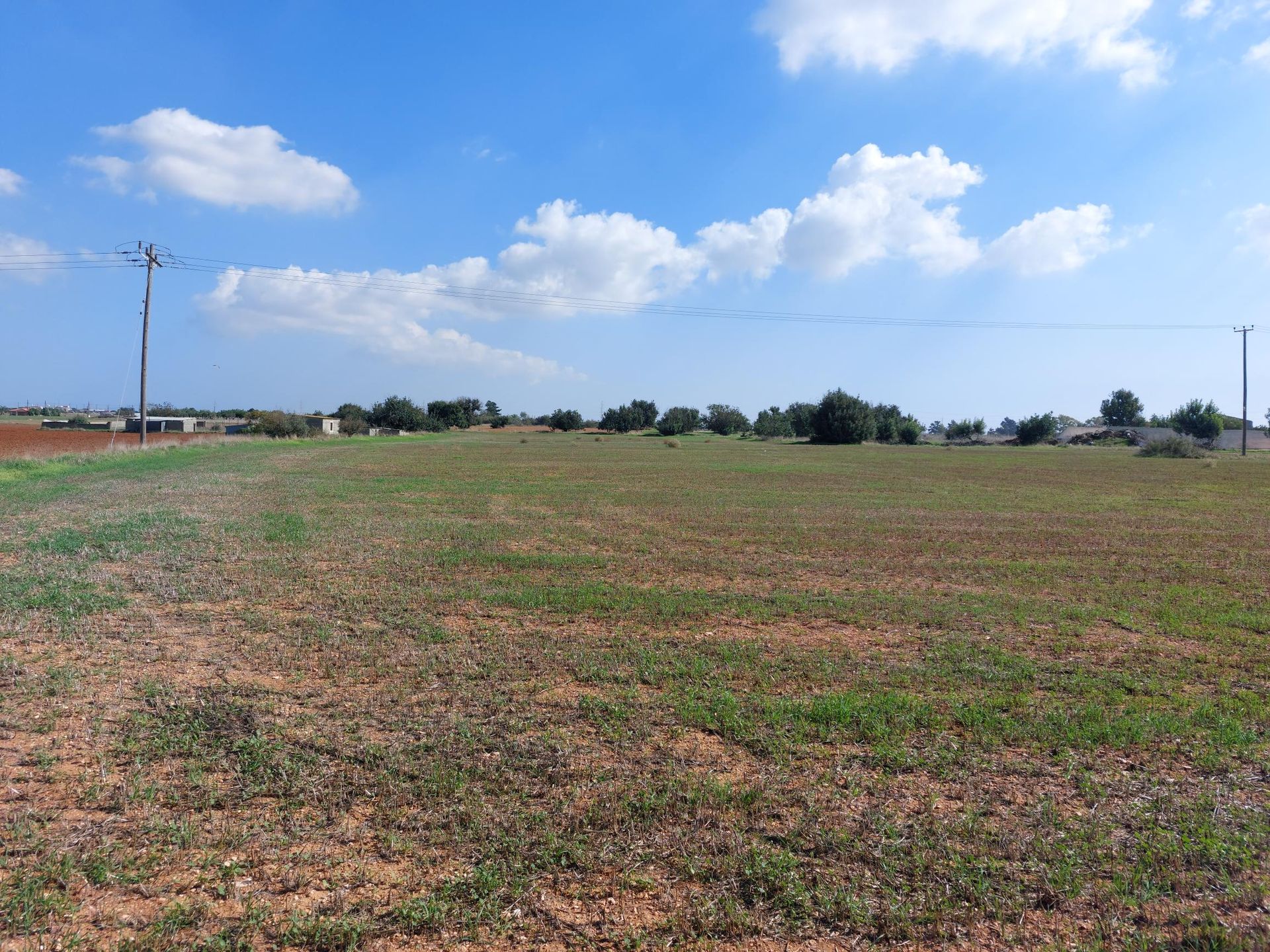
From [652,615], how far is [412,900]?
5.67m

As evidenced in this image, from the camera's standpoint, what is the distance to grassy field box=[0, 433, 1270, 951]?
3449 mm

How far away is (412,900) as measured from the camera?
3.45 metres

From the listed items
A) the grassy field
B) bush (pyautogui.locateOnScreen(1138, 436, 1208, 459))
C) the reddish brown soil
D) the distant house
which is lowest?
the grassy field

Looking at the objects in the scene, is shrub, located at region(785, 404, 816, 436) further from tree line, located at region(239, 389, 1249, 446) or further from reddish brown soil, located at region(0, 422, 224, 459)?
reddish brown soil, located at region(0, 422, 224, 459)

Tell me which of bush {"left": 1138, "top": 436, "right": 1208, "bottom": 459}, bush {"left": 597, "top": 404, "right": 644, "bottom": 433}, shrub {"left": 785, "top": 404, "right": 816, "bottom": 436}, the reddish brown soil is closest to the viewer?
the reddish brown soil

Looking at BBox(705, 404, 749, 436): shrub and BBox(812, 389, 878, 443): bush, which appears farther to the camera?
BBox(705, 404, 749, 436): shrub

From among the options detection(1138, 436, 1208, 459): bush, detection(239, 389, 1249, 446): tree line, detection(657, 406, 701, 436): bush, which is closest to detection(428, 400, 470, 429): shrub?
detection(239, 389, 1249, 446): tree line

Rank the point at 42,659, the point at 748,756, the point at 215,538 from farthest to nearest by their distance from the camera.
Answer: the point at 215,538
the point at 42,659
the point at 748,756

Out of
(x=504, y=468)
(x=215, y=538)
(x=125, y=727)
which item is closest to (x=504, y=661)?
(x=125, y=727)

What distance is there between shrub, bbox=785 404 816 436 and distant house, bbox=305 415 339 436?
64.4 metres

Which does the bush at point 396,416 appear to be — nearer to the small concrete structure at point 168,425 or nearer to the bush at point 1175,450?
the small concrete structure at point 168,425

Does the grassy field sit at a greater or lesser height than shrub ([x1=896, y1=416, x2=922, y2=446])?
lesser

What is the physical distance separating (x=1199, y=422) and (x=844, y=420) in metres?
61.1

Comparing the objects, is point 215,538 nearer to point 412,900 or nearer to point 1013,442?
point 412,900
